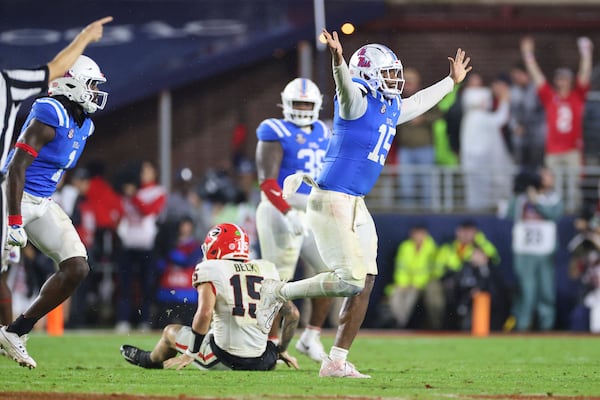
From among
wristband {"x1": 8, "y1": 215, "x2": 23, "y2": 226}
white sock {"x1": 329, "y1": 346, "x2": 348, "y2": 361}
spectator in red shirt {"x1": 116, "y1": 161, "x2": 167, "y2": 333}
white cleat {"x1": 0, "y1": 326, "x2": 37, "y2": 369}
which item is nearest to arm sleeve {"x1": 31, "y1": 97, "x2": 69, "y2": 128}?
wristband {"x1": 8, "y1": 215, "x2": 23, "y2": 226}

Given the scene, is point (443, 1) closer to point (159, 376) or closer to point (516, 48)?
point (516, 48)

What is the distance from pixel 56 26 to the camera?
17.5m

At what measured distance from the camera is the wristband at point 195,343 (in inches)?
337

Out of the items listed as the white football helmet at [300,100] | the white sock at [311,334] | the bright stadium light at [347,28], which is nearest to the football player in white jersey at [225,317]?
the white sock at [311,334]

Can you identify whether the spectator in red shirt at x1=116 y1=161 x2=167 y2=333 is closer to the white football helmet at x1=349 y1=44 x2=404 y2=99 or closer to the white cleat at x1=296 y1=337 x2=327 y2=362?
the white cleat at x1=296 y1=337 x2=327 y2=362

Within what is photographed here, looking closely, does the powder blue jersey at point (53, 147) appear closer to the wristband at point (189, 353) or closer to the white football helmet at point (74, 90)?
the white football helmet at point (74, 90)

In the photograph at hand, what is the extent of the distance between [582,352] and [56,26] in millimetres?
8805

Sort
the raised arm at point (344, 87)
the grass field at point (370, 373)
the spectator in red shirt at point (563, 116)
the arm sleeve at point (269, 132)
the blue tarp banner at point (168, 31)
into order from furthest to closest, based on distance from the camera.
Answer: the blue tarp banner at point (168, 31) < the spectator in red shirt at point (563, 116) < the arm sleeve at point (269, 132) < the raised arm at point (344, 87) < the grass field at point (370, 373)

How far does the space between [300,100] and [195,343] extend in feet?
8.35

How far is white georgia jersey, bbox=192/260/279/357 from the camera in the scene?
336 inches

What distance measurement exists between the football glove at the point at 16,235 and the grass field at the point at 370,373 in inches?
33.1

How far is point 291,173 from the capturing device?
10305 millimetres

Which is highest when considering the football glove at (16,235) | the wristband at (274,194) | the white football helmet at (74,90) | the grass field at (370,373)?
the white football helmet at (74,90)

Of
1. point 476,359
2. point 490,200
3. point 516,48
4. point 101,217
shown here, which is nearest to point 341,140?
point 476,359
